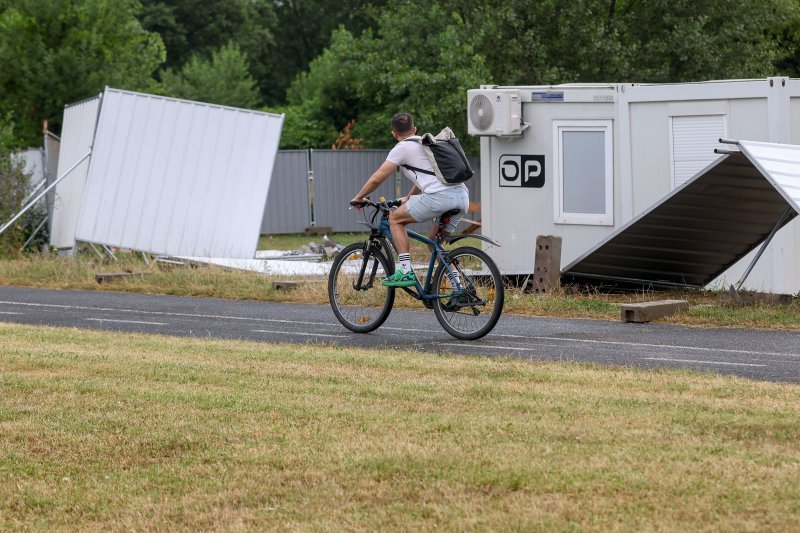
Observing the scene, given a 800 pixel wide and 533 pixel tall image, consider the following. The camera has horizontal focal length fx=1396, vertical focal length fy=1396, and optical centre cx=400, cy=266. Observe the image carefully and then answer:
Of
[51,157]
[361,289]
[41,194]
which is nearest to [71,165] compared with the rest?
[41,194]

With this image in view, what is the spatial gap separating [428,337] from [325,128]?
1220 inches

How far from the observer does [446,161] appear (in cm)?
1048

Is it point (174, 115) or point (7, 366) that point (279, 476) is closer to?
point (7, 366)

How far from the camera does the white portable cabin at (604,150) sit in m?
13.9

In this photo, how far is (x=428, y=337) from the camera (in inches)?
435

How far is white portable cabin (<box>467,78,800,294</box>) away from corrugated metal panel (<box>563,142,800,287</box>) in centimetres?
32

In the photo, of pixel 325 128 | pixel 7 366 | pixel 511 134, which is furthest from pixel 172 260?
pixel 325 128

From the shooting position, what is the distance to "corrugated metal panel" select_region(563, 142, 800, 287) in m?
12.1

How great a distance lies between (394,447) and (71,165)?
16755mm

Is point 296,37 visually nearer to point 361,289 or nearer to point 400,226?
point 361,289

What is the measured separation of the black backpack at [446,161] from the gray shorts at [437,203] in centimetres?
10

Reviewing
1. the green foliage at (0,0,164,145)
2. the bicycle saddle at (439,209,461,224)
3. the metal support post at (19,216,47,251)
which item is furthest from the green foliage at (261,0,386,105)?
the bicycle saddle at (439,209,461,224)

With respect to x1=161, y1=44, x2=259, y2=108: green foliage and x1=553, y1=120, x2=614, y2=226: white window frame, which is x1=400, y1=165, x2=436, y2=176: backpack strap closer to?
x1=553, y1=120, x2=614, y2=226: white window frame

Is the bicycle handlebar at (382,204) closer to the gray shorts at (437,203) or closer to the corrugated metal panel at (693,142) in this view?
the gray shorts at (437,203)
